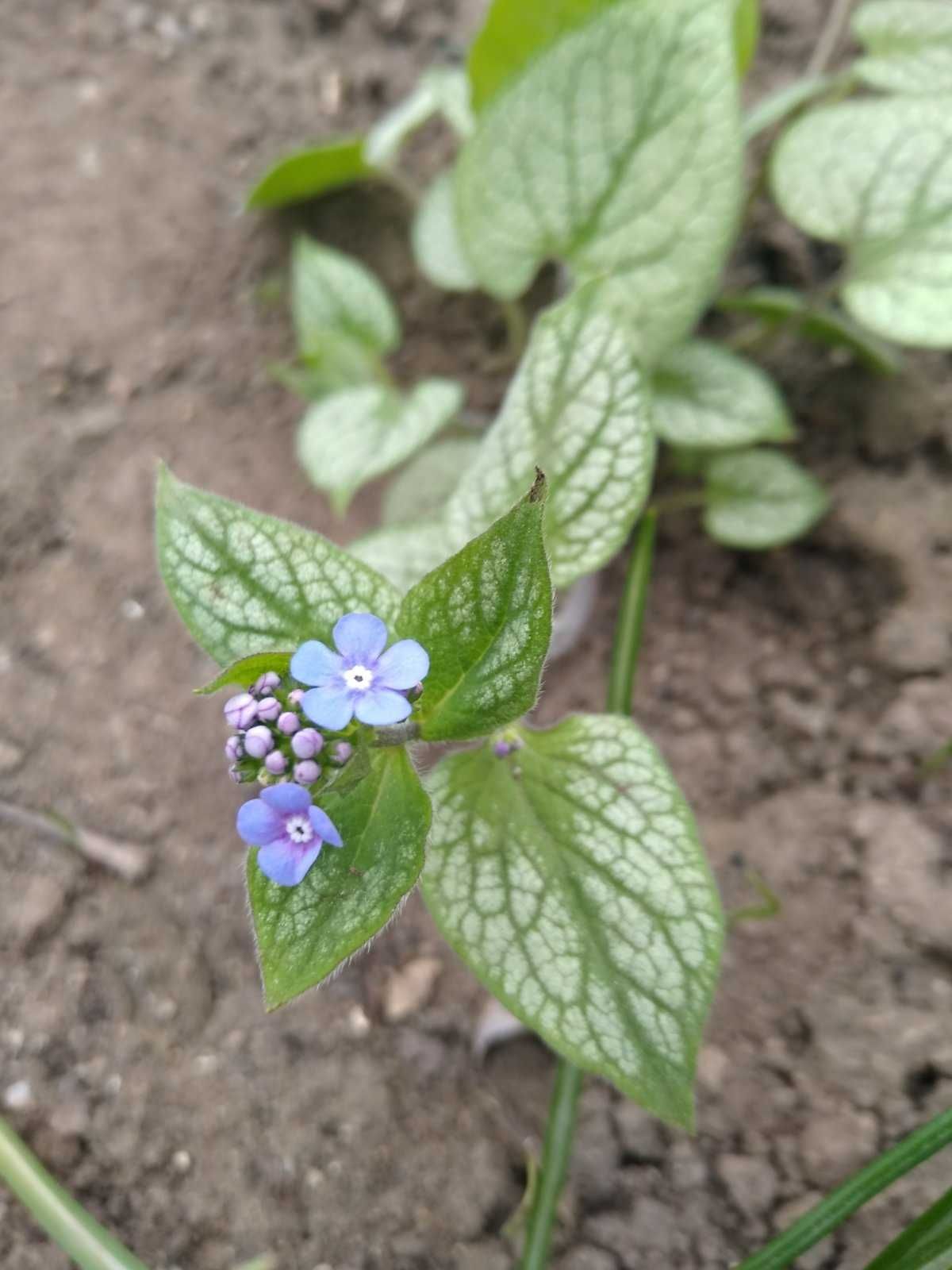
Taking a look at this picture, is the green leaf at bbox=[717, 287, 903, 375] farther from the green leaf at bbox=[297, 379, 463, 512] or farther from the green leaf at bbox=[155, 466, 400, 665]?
the green leaf at bbox=[155, 466, 400, 665]

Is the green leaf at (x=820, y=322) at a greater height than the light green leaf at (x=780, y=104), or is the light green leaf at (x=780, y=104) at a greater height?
the light green leaf at (x=780, y=104)

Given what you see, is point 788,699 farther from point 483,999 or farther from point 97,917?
point 97,917

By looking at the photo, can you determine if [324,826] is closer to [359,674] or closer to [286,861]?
[286,861]

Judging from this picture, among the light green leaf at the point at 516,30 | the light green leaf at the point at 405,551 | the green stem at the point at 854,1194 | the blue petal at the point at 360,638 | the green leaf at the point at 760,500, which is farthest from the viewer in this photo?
the green leaf at the point at 760,500

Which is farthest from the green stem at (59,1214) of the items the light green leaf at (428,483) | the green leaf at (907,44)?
the green leaf at (907,44)

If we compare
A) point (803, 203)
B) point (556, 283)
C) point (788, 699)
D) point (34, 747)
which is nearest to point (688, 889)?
point (788, 699)

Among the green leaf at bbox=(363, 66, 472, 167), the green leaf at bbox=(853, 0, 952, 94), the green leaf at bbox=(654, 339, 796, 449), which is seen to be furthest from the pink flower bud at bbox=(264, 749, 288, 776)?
the green leaf at bbox=(853, 0, 952, 94)

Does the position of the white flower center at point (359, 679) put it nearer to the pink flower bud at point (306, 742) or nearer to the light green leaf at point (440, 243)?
the pink flower bud at point (306, 742)
